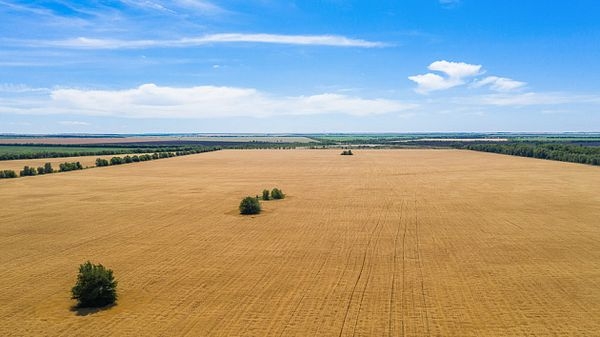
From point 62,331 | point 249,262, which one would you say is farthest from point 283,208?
point 62,331

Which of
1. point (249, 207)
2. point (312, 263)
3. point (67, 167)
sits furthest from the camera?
point (67, 167)

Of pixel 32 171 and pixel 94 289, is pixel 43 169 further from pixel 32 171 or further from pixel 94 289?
pixel 94 289

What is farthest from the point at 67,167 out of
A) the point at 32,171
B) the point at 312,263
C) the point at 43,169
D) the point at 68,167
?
the point at 312,263

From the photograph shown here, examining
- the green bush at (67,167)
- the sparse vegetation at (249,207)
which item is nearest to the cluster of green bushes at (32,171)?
the green bush at (67,167)

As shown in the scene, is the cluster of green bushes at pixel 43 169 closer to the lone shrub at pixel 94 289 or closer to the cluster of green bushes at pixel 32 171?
the cluster of green bushes at pixel 32 171

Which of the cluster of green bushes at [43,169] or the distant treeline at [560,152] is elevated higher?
the distant treeline at [560,152]

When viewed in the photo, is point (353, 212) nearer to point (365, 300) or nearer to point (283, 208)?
point (283, 208)

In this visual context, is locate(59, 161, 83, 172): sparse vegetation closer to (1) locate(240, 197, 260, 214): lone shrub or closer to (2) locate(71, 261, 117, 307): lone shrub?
(1) locate(240, 197, 260, 214): lone shrub
